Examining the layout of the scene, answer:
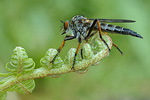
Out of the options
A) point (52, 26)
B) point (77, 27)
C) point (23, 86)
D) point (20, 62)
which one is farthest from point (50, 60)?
point (52, 26)

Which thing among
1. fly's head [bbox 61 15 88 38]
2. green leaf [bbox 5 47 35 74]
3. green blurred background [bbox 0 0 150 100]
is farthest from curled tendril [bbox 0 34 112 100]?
green blurred background [bbox 0 0 150 100]

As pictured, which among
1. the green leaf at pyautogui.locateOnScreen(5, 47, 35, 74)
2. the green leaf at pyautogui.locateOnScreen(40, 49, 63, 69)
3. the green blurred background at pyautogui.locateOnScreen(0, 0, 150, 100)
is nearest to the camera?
the green leaf at pyautogui.locateOnScreen(5, 47, 35, 74)

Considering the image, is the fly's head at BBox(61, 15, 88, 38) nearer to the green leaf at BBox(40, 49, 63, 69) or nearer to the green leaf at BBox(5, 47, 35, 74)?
the green leaf at BBox(40, 49, 63, 69)

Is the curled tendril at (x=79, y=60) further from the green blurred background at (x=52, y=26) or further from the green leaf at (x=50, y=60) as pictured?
the green blurred background at (x=52, y=26)

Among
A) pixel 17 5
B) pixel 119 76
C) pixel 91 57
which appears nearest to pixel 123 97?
pixel 119 76

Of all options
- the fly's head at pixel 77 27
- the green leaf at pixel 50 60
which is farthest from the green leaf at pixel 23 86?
the fly's head at pixel 77 27

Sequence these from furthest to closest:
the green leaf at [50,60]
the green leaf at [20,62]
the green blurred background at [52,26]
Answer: the green blurred background at [52,26]
the green leaf at [50,60]
the green leaf at [20,62]

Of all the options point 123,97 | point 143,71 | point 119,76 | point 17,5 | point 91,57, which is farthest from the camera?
point 123,97

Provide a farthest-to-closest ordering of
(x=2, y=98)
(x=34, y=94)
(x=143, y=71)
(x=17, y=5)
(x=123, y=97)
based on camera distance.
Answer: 1. (x=123, y=97)
2. (x=143, y=71)
3. (x=34, y=94)
4. (x=17, y=5)
5. (x=2, y=98)

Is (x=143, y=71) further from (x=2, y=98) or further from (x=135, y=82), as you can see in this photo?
(x=2, y=98)
